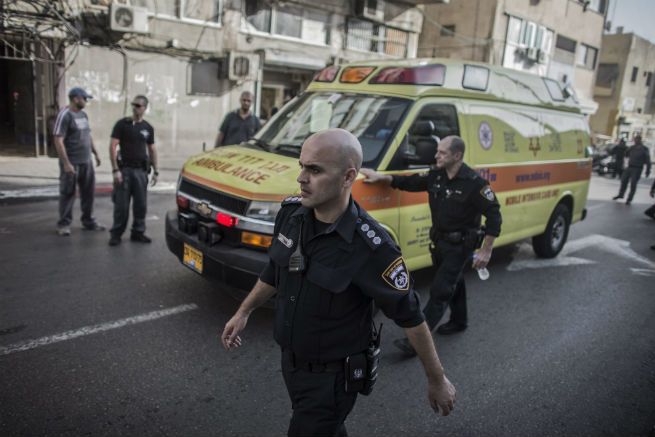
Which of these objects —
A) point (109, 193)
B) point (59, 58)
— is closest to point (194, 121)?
point (59, 58)

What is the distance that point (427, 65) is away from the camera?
16.4 feet

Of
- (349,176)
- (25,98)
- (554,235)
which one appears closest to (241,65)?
(25,98)

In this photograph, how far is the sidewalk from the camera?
8.80m

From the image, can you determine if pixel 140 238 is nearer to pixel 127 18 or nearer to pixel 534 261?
pixel 534 261

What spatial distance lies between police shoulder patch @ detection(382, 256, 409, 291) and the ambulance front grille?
2.12 m

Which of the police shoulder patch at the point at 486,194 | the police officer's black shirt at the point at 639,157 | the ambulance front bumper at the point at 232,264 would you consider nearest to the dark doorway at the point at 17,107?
the ambulance front bumper at the point at 232,264

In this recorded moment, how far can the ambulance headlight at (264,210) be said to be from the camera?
12.9ft

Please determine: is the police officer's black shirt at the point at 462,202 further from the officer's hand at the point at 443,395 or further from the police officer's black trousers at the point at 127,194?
the police officer's black trousers at the point at 127,194

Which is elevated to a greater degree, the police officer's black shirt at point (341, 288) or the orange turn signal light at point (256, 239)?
the police officer's black shirt at point (341, 288)

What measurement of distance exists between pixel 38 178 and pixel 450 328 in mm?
8984

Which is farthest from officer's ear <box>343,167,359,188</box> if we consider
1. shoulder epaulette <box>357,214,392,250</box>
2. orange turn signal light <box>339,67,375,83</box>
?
orange turn signal light <box>339,67,375,83</box>

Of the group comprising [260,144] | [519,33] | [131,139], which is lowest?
[131,139]

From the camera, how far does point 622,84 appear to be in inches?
1419

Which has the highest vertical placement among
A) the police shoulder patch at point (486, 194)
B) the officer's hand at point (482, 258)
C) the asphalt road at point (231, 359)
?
the police shoulder patch at point (486, 194)
